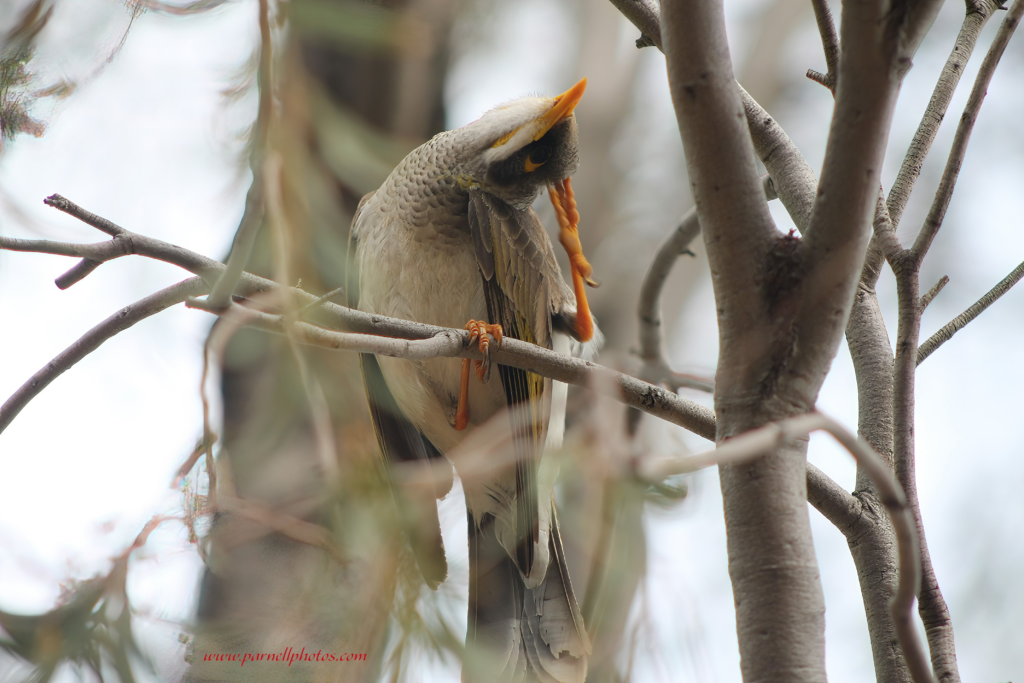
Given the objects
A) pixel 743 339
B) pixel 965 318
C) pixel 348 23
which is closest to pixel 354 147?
pixel 348 23

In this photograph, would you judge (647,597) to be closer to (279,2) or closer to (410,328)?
(410,328)

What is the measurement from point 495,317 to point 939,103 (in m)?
0.85

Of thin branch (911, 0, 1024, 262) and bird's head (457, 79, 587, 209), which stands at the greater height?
bird's head (457, 79, 587, 209)

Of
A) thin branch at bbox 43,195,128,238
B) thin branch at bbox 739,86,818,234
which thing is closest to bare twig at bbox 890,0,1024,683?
thin branch at bbox 739,86,818,234

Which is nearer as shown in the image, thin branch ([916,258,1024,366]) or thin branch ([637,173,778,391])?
thin branch ([916,258,1024,366])

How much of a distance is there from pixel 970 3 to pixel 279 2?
1.11 meters

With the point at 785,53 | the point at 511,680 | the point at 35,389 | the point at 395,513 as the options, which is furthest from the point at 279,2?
the point at 785,53

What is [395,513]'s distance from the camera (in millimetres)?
1474

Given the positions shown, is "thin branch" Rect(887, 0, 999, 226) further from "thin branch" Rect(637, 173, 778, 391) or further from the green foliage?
the green foliage

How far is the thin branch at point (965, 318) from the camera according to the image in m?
1.07

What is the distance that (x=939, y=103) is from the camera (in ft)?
3.45

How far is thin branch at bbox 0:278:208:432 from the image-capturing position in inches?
30.8

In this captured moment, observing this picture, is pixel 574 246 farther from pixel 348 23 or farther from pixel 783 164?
pixel 348 23

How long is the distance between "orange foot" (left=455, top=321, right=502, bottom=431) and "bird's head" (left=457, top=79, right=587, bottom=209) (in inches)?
15.6
